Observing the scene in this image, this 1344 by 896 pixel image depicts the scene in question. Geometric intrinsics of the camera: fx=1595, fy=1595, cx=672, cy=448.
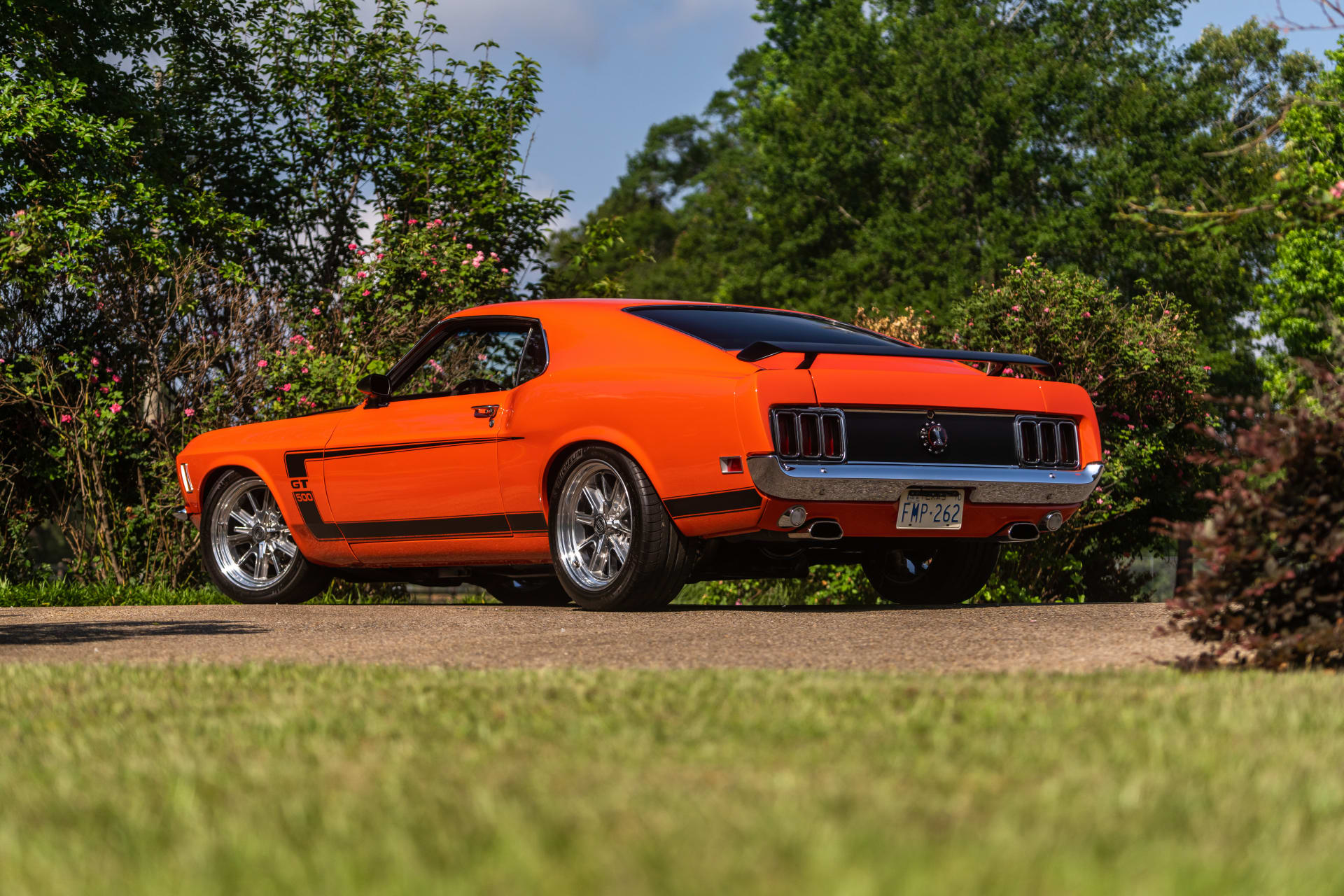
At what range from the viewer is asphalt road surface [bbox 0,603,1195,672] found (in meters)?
5.44

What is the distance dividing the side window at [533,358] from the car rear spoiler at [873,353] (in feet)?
4.17

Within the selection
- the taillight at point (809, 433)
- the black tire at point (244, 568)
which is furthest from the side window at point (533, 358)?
the black tire at point (244, 568)

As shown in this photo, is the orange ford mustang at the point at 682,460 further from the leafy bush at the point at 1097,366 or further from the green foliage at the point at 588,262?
the green foliage at the point at 588,262

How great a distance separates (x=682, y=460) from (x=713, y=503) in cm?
24

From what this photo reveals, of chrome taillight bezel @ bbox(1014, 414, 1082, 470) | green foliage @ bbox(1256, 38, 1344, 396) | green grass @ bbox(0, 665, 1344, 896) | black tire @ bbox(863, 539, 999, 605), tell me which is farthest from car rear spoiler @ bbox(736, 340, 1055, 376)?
green foliage @ bbox(1256, 38, 1344, 396)

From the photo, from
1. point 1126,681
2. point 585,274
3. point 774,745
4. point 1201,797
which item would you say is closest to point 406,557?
point 1126,681

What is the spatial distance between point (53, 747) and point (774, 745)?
1.62 metres

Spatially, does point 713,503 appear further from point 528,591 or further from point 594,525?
point 528,591

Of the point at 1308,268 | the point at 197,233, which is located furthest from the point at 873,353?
the point at 1308,268

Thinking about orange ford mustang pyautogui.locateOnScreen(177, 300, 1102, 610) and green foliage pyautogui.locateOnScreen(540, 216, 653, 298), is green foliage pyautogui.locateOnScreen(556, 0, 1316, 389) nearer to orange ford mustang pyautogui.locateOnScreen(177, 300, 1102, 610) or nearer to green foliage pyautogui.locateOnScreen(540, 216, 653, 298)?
green foliage pyautogui.locateOnScreen(540, 216, 653, 298)

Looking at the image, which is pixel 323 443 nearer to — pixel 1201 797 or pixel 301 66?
pixel 1201 797

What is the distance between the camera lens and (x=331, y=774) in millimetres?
3109

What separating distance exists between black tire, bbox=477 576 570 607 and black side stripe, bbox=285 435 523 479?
1143 mm

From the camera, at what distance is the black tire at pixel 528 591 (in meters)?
9.68
